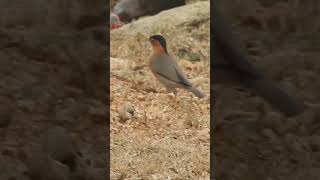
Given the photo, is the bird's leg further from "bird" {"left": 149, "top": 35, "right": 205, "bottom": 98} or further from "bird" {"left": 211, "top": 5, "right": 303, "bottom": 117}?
"bird" {"left": 211, "top": 5, "right": 303, "bottom": 117}

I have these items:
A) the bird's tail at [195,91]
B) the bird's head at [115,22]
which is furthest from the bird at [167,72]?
the bird's head at [115,22]

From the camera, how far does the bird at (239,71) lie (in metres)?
2.45

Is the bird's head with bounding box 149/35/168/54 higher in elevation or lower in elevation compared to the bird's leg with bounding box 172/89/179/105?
higher

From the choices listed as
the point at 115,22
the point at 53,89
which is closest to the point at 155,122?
the point at 53,89

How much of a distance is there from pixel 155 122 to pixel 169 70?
0.50m

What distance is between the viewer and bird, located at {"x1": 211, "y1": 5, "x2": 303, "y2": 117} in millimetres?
2451

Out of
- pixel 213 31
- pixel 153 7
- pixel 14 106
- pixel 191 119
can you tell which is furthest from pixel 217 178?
pixel 153 7

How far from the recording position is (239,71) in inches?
97.7

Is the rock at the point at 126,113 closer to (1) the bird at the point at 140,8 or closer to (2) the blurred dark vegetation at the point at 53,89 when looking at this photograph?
(2) the blurred dark vegetation at the point at 53,89

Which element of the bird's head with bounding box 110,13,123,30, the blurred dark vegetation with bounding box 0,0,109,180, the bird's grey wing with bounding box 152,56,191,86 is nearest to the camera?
the blurred dark vegetation with bounding box 0,0,109,180

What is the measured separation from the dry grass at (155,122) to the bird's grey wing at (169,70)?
0.18m

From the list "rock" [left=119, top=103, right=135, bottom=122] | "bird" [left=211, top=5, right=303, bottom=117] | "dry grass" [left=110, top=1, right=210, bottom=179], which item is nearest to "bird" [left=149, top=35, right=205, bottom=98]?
"dry grass" [left=110, top=1, right=210, bottom=179]

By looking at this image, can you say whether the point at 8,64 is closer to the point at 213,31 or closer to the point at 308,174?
the point at 213,31

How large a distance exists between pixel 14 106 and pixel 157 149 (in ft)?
3.60
